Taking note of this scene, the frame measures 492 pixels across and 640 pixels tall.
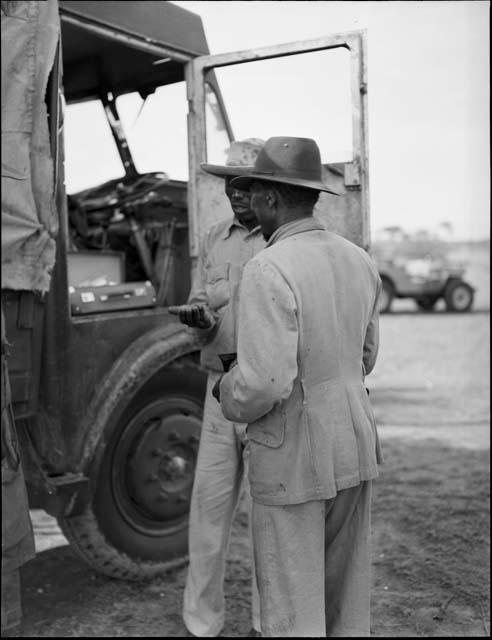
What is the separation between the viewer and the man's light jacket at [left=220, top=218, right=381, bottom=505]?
2246 mm

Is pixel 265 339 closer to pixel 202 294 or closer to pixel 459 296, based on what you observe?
pixel 202 294

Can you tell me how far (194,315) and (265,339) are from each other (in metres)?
0.83

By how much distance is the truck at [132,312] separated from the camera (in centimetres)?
337

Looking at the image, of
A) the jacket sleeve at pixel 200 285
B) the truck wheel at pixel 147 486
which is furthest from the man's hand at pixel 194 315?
the truck wheel at pixel 147 486

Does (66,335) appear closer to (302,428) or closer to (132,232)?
(132,232)

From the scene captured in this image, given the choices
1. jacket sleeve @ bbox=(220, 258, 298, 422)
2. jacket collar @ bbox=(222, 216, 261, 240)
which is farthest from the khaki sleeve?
jacket sleeve @ bbox=(220, 258, 298, 422)

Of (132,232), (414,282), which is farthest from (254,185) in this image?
(414,282)

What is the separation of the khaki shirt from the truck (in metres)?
→ 0.11

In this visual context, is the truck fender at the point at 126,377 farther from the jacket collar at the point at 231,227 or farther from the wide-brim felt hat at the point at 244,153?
the wide-brim felt hat at the point at 244,153

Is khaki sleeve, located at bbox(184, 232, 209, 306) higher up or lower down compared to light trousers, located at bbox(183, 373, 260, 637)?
higher up

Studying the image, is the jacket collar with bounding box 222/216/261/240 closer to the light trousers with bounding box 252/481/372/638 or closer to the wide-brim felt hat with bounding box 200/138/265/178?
the wide-brim felt hat with bounding box 200/138/265/178

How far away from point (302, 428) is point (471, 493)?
3.44 meters

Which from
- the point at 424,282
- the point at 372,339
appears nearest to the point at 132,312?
the point at 372,339

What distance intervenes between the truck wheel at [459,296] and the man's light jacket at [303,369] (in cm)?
1735
